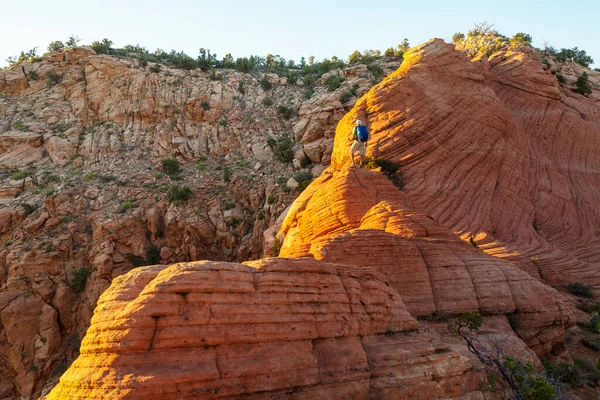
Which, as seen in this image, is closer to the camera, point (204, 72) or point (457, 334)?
point (457, 334)

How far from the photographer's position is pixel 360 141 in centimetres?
2662

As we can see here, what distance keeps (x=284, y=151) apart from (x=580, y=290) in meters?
27.8

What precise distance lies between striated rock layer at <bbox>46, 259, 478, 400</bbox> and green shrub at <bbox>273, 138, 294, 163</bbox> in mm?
31777

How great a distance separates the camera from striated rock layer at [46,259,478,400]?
822 centimetres

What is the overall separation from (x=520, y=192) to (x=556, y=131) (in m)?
8.83

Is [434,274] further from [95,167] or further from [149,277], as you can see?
[95,167]

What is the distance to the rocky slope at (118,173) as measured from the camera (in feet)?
Answer: 109

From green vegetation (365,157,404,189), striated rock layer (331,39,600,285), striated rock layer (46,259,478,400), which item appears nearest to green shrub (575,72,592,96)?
striated rock layer (331,39,600,285)

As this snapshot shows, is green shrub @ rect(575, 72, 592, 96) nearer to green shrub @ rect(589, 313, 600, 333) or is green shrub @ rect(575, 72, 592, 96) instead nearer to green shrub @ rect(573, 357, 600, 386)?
green shrub @ rect(589, 313, 600, 333)

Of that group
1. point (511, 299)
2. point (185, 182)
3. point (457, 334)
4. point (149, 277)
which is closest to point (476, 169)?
point (511, 299)

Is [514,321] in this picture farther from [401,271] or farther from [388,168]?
[388,168]

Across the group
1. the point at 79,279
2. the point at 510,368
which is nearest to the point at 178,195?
the point at 79,279

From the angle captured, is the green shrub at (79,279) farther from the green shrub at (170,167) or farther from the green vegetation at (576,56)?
the green vegetation at (576,56)

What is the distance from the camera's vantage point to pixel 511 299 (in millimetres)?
16812
